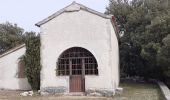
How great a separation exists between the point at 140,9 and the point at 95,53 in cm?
1556

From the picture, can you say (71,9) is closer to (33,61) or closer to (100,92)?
(33,61)

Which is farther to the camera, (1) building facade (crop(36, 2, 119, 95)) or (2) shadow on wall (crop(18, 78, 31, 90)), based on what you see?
(2) shadow on wall (crop(18, 78, 31, 90))

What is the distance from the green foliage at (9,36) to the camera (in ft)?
145

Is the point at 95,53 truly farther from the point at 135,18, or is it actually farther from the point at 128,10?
the point at 128,10

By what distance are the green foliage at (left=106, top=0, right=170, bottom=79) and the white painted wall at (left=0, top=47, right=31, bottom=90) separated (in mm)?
10440

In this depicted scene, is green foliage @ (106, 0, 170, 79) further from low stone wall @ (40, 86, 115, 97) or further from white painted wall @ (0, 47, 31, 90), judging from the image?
white painted wall @ (0, 47, 31, 90)

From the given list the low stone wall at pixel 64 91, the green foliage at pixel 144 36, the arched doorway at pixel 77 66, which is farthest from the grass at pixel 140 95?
the green foliage at pixel 144 36

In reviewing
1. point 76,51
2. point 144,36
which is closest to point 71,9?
point 76,51

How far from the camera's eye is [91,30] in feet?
74.9

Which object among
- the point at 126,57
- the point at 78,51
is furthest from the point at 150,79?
the point at 78,51

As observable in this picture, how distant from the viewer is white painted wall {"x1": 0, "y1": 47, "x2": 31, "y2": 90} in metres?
26.7

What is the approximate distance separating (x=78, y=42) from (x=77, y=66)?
5.24 feet

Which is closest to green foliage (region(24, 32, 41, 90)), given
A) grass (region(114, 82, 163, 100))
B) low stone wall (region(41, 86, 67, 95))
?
low stone wall (region(41, 86, 67, 95))

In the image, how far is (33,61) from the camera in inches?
959
